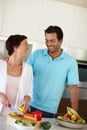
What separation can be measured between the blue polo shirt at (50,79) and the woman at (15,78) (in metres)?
0.22

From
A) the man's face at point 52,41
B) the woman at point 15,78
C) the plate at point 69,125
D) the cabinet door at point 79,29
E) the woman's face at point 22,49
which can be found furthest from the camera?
the cabinet door at point 79,29

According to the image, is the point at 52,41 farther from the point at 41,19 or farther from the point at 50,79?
the point at 41,19

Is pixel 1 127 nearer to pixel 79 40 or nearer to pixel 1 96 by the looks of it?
pixel 1 96

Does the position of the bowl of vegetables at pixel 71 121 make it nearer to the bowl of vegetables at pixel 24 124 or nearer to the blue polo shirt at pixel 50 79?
the bowl of vegetables at pixel 24 124

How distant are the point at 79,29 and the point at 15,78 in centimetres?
231

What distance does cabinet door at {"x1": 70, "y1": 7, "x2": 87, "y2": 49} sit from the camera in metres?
3.98

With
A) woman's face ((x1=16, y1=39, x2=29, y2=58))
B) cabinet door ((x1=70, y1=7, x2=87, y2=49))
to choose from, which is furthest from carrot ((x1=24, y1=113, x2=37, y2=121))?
cabinet door ((x1=70, y1=7, x2=87, y2=49))

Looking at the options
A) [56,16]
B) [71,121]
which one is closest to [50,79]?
[71,121]

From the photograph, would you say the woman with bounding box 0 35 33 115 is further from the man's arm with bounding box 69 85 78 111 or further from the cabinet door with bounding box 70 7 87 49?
the cabinet door with bounding box 70 7 87 49

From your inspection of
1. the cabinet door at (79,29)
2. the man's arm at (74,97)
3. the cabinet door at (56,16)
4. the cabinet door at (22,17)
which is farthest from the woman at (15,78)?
the cabinet door at (79,29)

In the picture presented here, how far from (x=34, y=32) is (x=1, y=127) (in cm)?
241

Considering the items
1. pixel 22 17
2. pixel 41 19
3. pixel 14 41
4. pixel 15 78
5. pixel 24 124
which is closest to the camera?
pixel 24 124

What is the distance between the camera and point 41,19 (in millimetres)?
3781

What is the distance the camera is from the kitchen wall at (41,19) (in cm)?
361
